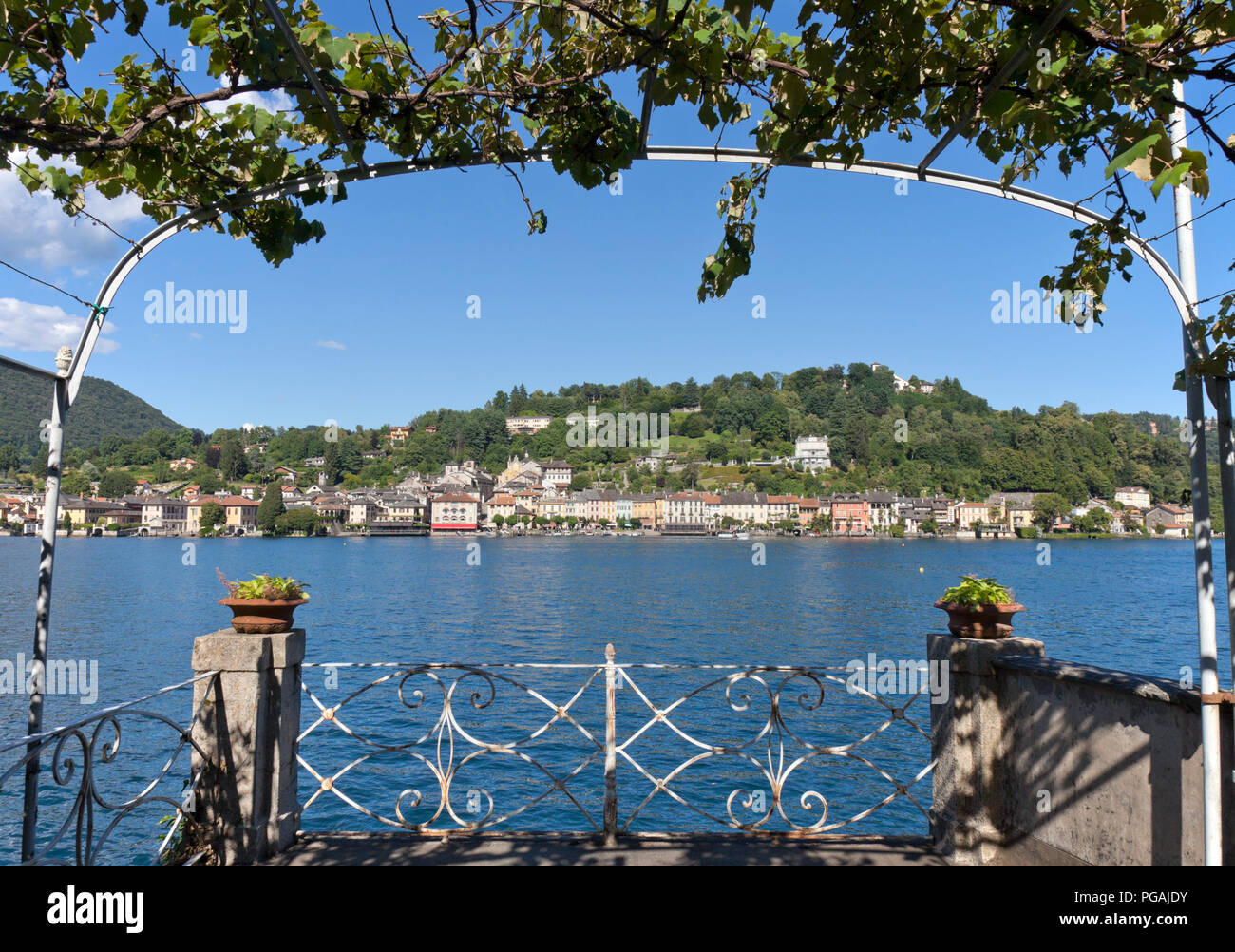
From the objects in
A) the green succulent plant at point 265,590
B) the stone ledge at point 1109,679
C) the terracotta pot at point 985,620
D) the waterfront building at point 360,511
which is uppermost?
the green succulent plant at point 265,590

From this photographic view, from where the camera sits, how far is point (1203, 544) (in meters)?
3.45

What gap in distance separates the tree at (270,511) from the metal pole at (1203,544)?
136 m

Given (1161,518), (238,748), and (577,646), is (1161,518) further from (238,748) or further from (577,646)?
(238,748)

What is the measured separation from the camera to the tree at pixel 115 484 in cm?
11562

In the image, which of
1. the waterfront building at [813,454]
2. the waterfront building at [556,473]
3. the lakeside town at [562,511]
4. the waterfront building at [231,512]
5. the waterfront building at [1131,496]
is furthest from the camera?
the waterfront building at [556,473]

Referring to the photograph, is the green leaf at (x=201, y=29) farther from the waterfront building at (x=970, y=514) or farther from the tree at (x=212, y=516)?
the waterfront building at (x=970, y=514)

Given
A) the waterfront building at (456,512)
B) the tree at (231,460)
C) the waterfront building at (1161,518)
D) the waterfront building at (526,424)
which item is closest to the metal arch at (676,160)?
the waterfront building at (456,512)

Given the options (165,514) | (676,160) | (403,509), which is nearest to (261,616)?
(676,160)

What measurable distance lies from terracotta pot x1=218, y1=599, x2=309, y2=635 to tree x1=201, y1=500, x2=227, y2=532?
132 meters

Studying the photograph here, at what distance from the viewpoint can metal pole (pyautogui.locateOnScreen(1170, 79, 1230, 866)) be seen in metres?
3.06

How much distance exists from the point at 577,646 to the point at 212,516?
363 feet

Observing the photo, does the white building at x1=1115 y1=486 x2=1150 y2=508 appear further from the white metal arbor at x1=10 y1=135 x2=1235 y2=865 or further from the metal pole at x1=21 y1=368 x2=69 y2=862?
the metal pole at x1=21 y1=368 x2=69 y2=862
